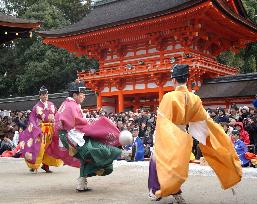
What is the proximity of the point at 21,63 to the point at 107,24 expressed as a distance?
716 inches

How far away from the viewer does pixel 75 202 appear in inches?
211

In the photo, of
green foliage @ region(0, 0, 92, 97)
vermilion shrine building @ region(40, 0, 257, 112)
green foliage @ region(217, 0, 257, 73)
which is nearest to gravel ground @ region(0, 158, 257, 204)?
vermilion shrine building @ region(40, 0, 257, 112)

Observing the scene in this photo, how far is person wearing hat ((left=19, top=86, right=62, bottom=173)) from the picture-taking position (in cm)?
885

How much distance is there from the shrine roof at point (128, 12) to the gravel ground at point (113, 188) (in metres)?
11.4

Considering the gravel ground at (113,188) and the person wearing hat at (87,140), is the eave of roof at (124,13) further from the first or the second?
the person wearing hat at (87,140)

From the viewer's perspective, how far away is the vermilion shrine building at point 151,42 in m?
19.1

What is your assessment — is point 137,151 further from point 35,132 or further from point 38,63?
point 38,63

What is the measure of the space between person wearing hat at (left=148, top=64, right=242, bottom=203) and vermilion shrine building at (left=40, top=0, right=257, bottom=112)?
43.3ft

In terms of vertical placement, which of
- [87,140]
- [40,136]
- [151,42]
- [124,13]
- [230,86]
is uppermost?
[124,13]

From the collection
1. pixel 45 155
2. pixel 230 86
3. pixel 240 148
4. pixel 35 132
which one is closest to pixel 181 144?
pixel 45 155

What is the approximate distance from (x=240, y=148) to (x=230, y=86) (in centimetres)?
961

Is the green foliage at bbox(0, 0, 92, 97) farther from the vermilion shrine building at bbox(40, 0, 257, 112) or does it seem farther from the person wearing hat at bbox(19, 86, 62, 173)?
the person wearing hat at bbox(19, 86, 62, 173)

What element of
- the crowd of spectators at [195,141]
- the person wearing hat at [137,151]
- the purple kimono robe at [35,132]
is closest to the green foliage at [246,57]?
the crowd of spectators at [195,141]

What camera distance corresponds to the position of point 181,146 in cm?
461
